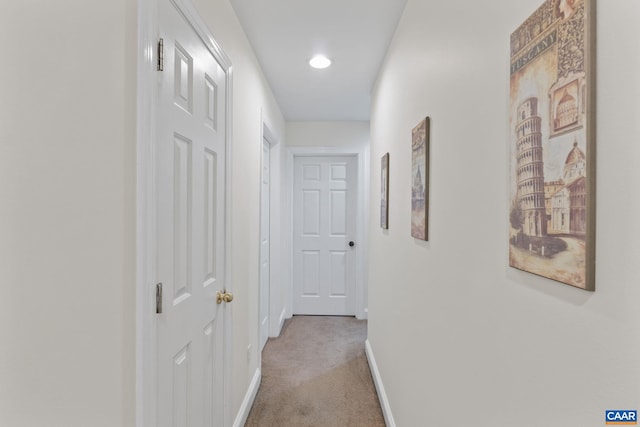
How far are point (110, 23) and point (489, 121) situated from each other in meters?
0.97

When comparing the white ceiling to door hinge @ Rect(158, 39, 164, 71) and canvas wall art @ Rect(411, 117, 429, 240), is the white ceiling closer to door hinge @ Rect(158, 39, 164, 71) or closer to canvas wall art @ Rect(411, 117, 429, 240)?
canvas wall art @ Rect(411, 117, 429, 240)

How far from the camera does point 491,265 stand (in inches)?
36.2

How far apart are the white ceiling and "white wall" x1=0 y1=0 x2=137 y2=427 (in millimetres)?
1226

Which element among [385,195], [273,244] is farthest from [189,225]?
[273,244]

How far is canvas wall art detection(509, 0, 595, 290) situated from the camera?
56cm

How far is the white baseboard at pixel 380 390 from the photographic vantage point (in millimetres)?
2120

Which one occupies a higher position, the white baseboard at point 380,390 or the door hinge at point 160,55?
the door hinge at point 160,55

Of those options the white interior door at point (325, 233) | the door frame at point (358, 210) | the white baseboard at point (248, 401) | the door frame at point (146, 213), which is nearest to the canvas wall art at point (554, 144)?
the door frame at point (146, 213)

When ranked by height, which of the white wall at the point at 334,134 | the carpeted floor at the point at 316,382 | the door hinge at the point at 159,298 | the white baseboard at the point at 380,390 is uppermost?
the white wall at the point at 334,134

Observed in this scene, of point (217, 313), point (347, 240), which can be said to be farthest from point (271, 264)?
point (217, 313)

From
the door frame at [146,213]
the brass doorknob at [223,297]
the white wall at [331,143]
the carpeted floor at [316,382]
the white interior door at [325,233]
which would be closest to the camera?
the door frame at [146,213]

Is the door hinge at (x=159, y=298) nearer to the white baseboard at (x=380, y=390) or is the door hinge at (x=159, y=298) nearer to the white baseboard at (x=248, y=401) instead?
the white baseboard at (x=248, y=401)

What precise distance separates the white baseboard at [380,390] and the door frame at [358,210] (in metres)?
1.18

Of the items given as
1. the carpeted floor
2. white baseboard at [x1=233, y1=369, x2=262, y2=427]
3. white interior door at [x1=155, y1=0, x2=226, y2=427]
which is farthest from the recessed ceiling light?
the carpeted floor
